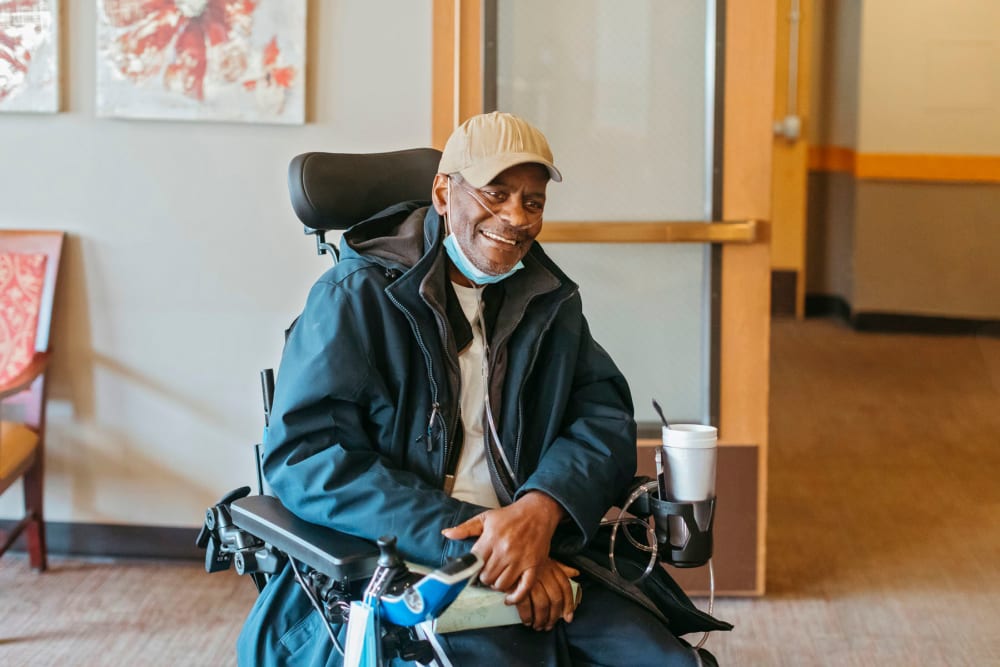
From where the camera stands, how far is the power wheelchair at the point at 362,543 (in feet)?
4.85

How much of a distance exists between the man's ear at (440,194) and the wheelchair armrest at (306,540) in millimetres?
536

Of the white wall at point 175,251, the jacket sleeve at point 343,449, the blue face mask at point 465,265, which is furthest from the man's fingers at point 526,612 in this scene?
the white wall at point 175,251

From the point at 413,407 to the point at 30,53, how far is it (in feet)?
6.18

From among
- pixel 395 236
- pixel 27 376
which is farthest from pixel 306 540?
pixel 27 376

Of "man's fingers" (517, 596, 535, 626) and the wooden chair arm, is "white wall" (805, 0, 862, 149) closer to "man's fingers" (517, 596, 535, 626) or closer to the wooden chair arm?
the wooden chair arm

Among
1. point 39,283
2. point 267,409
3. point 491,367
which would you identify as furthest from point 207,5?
point 491,367

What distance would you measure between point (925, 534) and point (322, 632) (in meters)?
2.52

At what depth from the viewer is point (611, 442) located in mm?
1930

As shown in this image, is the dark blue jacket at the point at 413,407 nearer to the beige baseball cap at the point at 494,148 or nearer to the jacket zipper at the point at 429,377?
the jacket zipper at the point at 429,377

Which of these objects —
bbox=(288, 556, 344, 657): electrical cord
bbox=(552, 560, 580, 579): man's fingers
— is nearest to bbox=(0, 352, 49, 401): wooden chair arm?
bbox=(288, 556, 344, 657): electrical cord

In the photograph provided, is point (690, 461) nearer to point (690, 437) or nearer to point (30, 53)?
point (690, 437)

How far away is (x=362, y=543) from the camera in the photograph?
164 centimetres

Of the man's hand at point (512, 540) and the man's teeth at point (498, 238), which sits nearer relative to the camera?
the man's hand at point (512, 540)

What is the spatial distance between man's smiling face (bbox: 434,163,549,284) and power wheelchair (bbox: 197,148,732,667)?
0.88 feet
